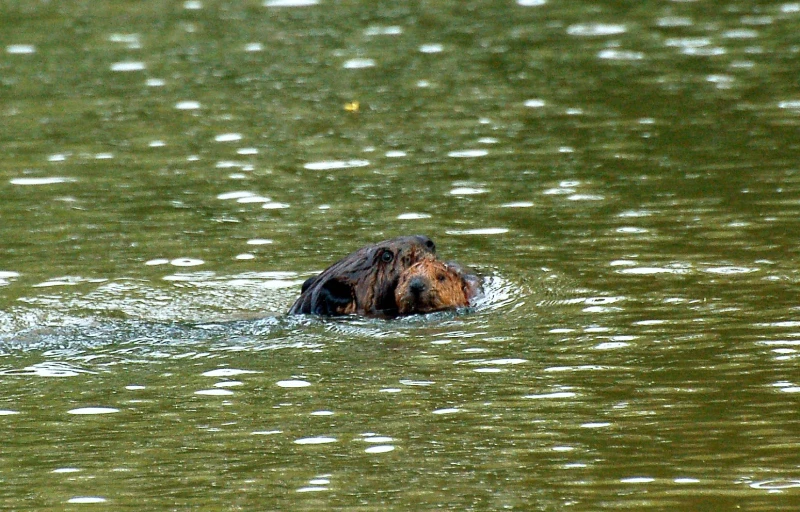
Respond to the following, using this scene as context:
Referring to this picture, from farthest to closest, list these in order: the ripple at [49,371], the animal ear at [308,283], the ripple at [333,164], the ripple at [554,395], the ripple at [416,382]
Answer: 1. the ripple at [333,164]
2. the animal ear at [308,283]
3. the ripple at [49,371]
4. the ripple at [416,382]
5. the ripple at [554,395]

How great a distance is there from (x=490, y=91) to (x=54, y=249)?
7.46 metres

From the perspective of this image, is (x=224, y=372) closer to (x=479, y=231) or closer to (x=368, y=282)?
(x=368, y=282)

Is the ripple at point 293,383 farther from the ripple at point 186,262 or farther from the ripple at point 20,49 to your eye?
the ripple at point 20,49

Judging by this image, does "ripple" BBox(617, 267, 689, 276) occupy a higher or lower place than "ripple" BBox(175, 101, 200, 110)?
lower

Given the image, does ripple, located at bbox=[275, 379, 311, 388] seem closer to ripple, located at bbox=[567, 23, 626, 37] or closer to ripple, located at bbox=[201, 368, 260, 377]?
ripple, located at bbox=[201, 368, 260, 377]

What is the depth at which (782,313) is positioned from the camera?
1096 cm

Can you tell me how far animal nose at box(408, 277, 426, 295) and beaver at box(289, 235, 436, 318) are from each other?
0.16 metres

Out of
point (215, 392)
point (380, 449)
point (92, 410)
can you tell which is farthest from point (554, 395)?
point (92, 410)

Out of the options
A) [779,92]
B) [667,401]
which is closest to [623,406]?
[667,401]

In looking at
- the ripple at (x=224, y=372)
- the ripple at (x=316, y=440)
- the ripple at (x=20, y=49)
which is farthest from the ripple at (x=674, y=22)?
the ripple at (x=316, y=440)

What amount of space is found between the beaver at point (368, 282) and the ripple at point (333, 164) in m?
5.37

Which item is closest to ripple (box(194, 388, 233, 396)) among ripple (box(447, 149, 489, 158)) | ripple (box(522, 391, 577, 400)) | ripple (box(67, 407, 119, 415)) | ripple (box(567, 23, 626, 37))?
ripple (box(67, 407, 119, 415))

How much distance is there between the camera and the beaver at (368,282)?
1141cm

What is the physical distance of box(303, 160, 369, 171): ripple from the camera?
55.2 ft
